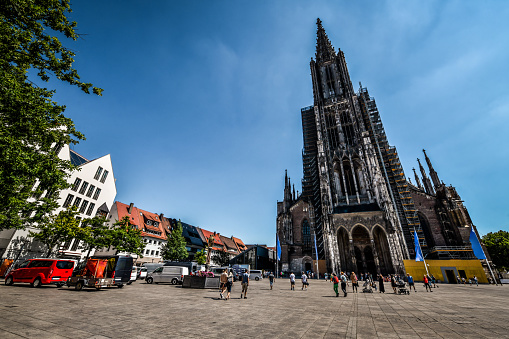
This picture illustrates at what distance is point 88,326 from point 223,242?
61.8 meters

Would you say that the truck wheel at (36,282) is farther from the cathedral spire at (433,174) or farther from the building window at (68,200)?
the cathedral spire at (433,174)

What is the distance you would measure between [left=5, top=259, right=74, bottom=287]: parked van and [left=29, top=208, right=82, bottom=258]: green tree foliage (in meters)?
→ 8.01

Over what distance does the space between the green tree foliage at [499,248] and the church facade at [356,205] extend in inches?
442

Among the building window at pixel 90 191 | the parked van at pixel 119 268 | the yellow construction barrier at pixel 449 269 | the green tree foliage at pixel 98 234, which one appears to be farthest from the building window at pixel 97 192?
the yellow construction barrier at pixel 449 269

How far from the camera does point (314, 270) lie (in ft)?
120

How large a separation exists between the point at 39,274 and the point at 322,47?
71.7 meters

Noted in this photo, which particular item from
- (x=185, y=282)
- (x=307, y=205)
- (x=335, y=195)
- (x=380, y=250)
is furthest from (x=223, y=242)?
(x=185, y=282)

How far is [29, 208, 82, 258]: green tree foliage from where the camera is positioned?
71.2 ft

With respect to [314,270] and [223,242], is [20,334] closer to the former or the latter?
[314,270]

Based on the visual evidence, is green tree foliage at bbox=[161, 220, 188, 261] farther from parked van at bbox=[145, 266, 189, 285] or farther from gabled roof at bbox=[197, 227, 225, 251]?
gabled roof at bbox=[197, 227, 225, 251]

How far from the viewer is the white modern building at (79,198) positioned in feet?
75.9

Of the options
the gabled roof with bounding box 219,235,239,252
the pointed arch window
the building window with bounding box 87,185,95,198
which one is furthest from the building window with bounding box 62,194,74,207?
the gabled roof with bounding box 219,235,239,252

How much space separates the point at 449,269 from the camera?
29344 mm

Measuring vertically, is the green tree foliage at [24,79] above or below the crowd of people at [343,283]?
above
